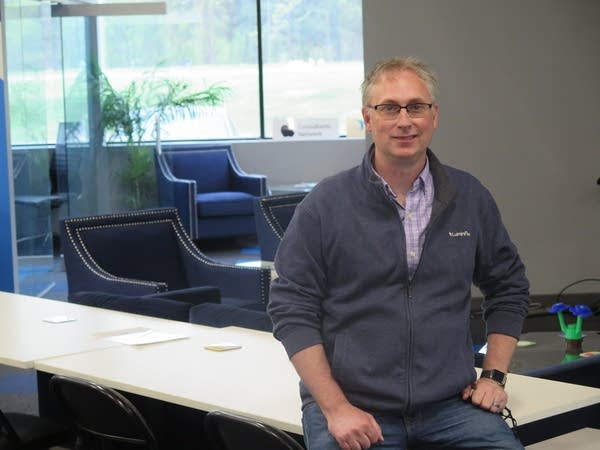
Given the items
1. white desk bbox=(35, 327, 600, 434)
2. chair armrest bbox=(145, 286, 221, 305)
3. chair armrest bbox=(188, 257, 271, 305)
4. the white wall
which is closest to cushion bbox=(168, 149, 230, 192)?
the white wall

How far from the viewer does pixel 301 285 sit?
2842mm

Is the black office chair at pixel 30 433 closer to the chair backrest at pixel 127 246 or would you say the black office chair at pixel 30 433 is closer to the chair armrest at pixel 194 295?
the chair armrest at pixel 194 295

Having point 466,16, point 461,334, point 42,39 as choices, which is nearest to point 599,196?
point 466,16

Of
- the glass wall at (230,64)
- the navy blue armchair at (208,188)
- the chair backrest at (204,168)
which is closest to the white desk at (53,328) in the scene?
the navy blue armchair at (208,188)

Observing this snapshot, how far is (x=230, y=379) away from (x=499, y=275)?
1.02 metres

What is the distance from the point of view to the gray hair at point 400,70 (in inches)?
111

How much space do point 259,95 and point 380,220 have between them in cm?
1173

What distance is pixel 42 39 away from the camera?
9727mm

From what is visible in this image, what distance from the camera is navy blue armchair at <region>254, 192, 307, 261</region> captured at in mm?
7902

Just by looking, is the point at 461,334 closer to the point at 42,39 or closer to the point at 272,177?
the point at 42,39

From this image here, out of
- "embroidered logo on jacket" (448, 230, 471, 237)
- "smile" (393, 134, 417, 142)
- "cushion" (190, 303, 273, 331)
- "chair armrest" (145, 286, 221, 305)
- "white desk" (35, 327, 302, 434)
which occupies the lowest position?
"chair armrest" (145, 286, 221, 305)

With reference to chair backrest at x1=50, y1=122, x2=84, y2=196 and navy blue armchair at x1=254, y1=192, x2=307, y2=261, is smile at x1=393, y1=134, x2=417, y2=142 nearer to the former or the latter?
navy blue armchair at x1=254, y1=192, x2=307, y2=261

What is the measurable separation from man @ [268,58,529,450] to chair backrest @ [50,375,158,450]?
86 centimetres

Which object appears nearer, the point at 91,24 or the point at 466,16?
the point at 466,16
